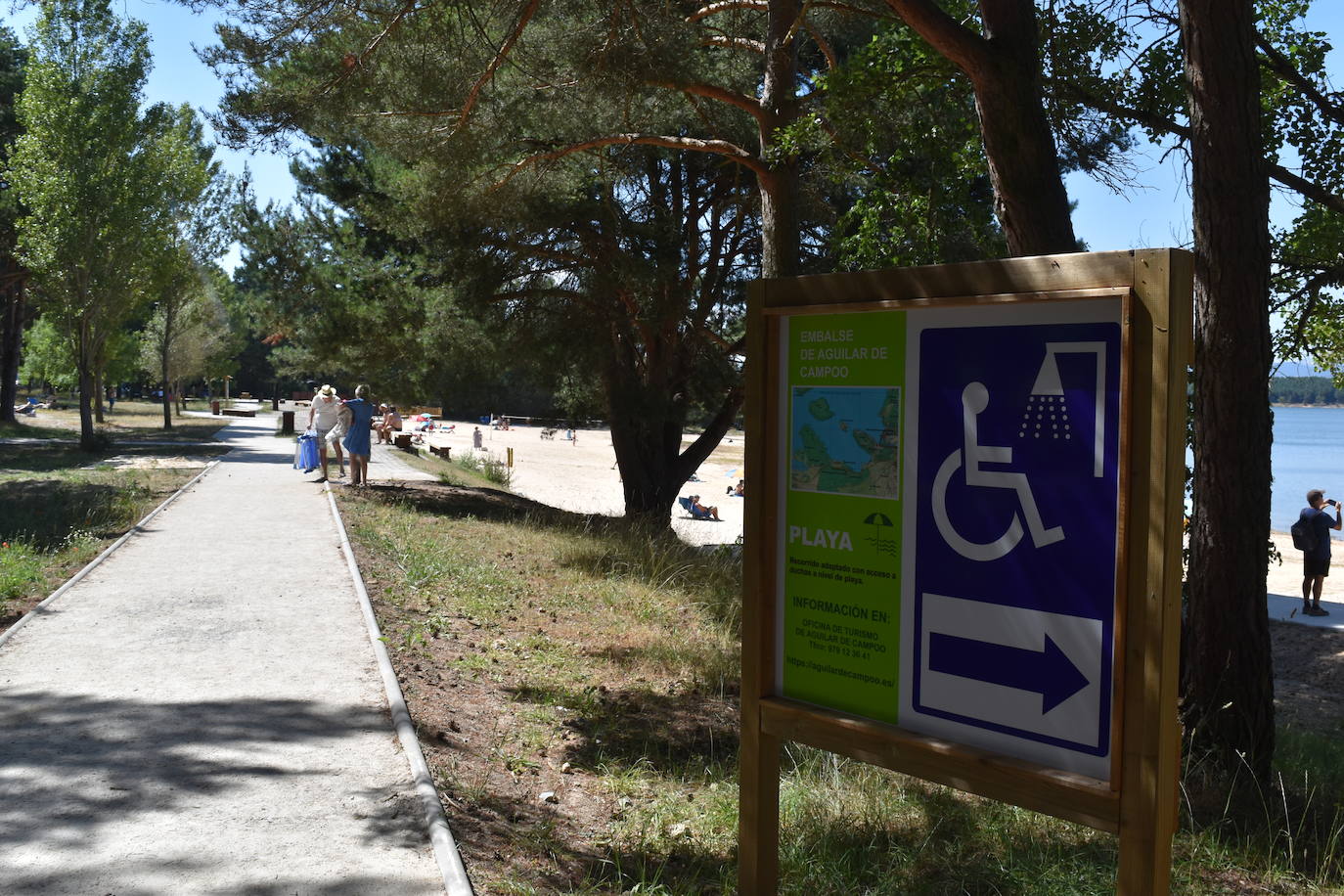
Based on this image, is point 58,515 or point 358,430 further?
point 358,430

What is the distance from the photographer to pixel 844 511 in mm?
3557

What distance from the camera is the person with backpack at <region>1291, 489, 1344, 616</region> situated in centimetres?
1460

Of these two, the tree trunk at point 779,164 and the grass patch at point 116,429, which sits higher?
the tree trunk at point 779,164

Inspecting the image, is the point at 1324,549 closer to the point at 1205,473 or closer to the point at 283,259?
the point at 1205,473

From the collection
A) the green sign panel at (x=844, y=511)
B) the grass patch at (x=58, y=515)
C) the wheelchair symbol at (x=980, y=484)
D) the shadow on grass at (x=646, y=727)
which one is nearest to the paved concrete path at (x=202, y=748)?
the grass patch at (x=58, y=515)

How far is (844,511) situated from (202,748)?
3597 millimetres

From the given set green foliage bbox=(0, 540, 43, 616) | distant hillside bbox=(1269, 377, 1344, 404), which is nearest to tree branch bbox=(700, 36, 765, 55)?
distant hillside bbox=(1269, 377, 1344, 404)

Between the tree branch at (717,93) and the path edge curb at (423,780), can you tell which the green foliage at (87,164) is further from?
the path edge curb at (423,780)

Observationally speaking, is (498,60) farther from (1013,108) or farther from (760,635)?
(760,635)

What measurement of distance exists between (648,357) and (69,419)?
33868 mm

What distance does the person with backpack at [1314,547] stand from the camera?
14602mm

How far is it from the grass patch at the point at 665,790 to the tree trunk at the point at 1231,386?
20.8 inches

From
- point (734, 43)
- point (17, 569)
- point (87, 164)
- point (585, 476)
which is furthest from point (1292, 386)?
point (585, 476)

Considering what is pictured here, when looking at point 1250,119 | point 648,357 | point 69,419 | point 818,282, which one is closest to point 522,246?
point 648,357
